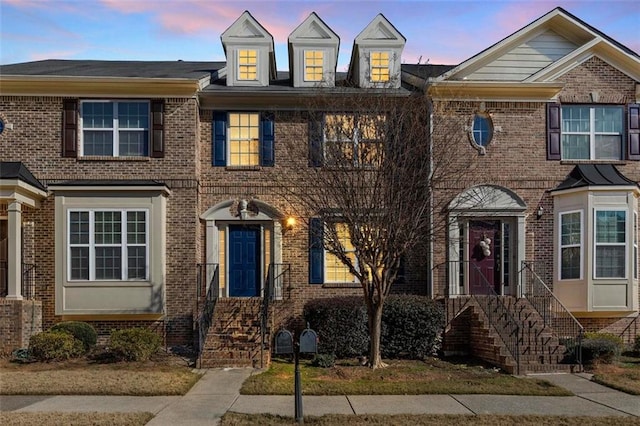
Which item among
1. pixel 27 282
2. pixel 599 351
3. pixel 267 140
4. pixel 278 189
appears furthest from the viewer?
pixel 267 140

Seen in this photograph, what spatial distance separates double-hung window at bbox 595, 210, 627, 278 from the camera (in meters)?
16.1

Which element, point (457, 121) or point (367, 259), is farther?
point (457, 121)

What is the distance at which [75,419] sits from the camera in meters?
9.30

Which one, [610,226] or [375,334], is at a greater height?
[610,226]

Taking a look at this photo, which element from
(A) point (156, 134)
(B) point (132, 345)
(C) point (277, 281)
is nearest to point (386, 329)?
(C) point (277, 281)

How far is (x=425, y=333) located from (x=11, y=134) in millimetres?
11151

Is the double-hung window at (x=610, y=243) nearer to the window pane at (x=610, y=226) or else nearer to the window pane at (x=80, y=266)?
the window pane at (x=610, y=226)

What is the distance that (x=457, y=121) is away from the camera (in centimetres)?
1606

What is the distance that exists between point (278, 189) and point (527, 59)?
7.43 meters

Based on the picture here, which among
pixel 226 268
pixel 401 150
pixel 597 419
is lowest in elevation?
pixel 597 419

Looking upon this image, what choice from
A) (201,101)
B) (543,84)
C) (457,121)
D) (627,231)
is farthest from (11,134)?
(627,231)

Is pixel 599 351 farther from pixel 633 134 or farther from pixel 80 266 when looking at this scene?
pixel 80 266

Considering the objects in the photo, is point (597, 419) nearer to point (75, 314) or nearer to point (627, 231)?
point (627, 231)

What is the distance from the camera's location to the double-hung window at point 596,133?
17.1m
